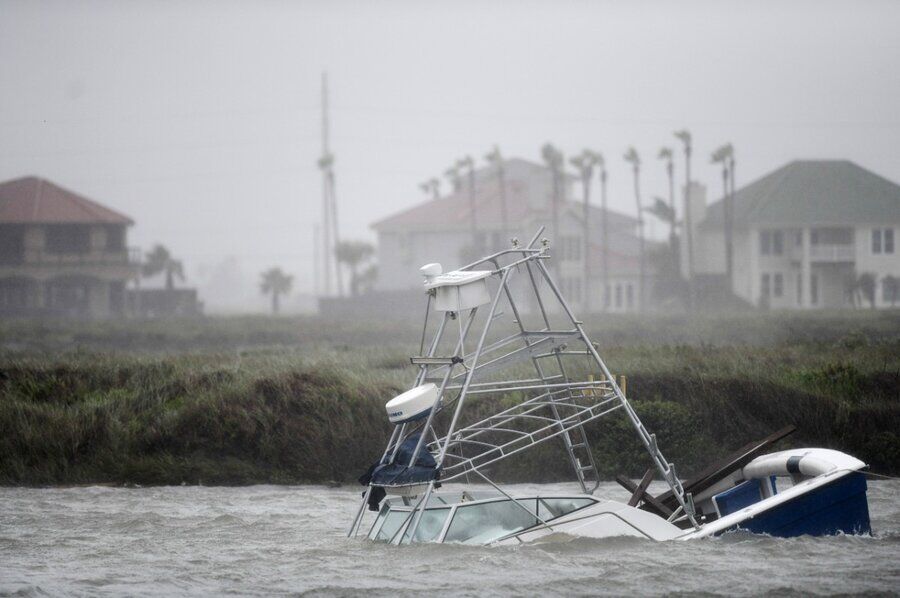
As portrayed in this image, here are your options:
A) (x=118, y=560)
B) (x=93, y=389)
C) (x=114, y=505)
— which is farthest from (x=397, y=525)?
(x=93, y=389)

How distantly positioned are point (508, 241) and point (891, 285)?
24382 millimetres

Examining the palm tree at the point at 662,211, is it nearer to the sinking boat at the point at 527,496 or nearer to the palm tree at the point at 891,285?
the palm tree at the point at 891,285

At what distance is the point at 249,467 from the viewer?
70.1 feet

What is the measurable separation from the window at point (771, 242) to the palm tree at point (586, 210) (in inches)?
413

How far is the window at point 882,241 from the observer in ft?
231

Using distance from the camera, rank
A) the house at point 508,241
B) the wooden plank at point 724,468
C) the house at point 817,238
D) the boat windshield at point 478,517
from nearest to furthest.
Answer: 1. the boat windshield at point 478,517
2. the wooden plank at point 724,468
3. the house at point 817,238
4. the house at point 508,241

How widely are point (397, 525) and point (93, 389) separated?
41.5 feet

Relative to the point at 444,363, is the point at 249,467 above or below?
below

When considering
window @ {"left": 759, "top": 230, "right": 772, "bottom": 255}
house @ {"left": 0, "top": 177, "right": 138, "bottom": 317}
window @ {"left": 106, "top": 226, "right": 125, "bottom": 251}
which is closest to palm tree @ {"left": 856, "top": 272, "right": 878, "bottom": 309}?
window @ {"left": 759, "top": 230, "right": 772, "bottom": 255}

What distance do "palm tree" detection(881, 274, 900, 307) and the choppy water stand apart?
54445 millimetres

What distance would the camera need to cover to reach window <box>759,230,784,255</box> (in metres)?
73.7

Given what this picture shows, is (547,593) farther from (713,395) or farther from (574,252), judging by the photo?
(574,252)

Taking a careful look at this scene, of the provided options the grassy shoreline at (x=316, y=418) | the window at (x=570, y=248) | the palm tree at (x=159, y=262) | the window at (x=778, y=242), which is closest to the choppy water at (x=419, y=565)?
the grassy shoreline at (x=316, y=418)

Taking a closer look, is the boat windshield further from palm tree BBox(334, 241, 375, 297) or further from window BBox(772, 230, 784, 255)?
palm tree BBox(334, 241, 375, 297)
